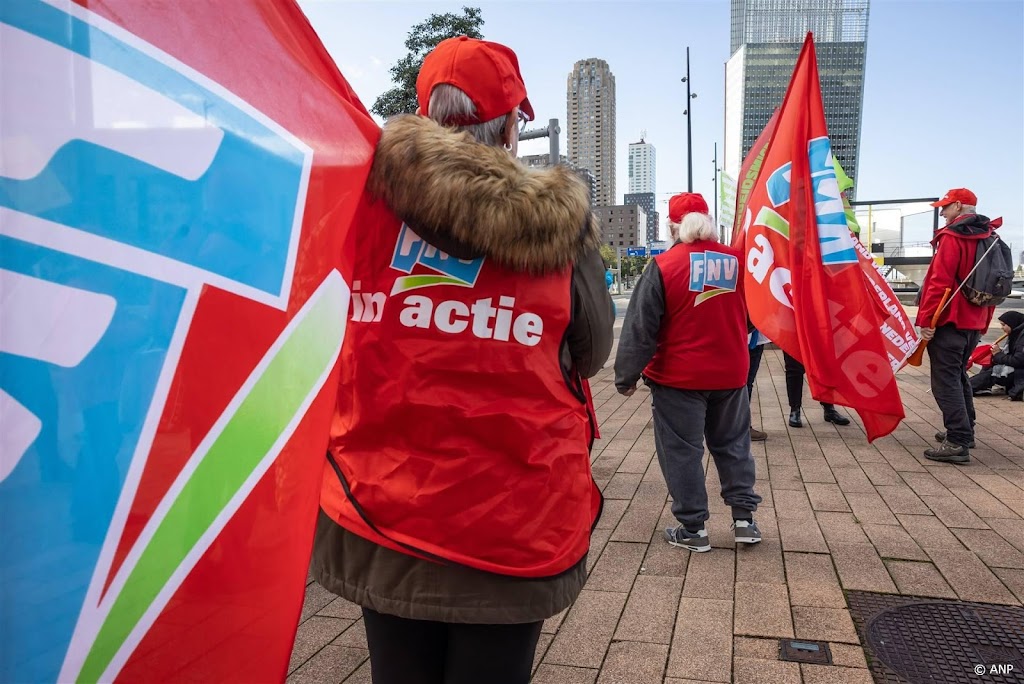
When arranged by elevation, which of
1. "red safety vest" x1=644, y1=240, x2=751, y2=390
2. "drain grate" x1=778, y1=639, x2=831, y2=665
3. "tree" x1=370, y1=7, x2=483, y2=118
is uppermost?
"tree" x1=370, y1=7, x2=483, y2=118

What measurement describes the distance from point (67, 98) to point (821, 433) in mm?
7106

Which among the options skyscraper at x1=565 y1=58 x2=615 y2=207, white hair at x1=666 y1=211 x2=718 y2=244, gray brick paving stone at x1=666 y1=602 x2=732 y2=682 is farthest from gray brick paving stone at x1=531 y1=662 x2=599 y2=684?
skyscraper at x1=565 y1=58 x2=615 y2=207

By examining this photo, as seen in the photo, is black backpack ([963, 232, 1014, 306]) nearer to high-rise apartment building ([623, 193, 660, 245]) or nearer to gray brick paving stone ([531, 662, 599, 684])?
gray brick paving stone ([531, 662, 599, 684])

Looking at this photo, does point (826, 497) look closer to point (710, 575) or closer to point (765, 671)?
point (710, 575)

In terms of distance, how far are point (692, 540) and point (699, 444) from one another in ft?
1.68

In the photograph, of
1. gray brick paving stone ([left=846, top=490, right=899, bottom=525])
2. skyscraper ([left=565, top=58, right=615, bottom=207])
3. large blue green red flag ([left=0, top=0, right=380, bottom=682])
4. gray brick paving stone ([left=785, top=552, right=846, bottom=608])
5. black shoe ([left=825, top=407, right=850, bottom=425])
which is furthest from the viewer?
skyscraper ([left=565, top=58, right=615, bottom=207])

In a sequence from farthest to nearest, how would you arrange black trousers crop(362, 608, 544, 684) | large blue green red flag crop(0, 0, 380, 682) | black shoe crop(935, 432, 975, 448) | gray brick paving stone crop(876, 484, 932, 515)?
black shoe crop(935, 432, 975, 448), gray brick paving stone crop(876, 484, 932, 515), black trousers crop(362, 608, 544, 684), large blue green red flag crop(0, 0, 380, 682)

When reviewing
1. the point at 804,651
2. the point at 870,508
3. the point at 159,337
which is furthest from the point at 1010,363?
the point at 159,337

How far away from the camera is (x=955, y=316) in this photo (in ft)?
19.2

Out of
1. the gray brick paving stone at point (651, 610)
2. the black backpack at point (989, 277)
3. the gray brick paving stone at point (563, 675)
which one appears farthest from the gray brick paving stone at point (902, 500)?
Result: the gray brick paving stone at point (563, 675)

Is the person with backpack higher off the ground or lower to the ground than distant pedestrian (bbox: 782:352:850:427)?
higher

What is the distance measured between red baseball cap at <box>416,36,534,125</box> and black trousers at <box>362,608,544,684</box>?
3.44ft

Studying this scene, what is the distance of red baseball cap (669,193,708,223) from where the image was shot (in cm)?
425

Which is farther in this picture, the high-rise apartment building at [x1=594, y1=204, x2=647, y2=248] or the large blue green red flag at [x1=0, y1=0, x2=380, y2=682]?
the high-rise apartment building at [x1=594, y1=204, x2=647, y2=248]
